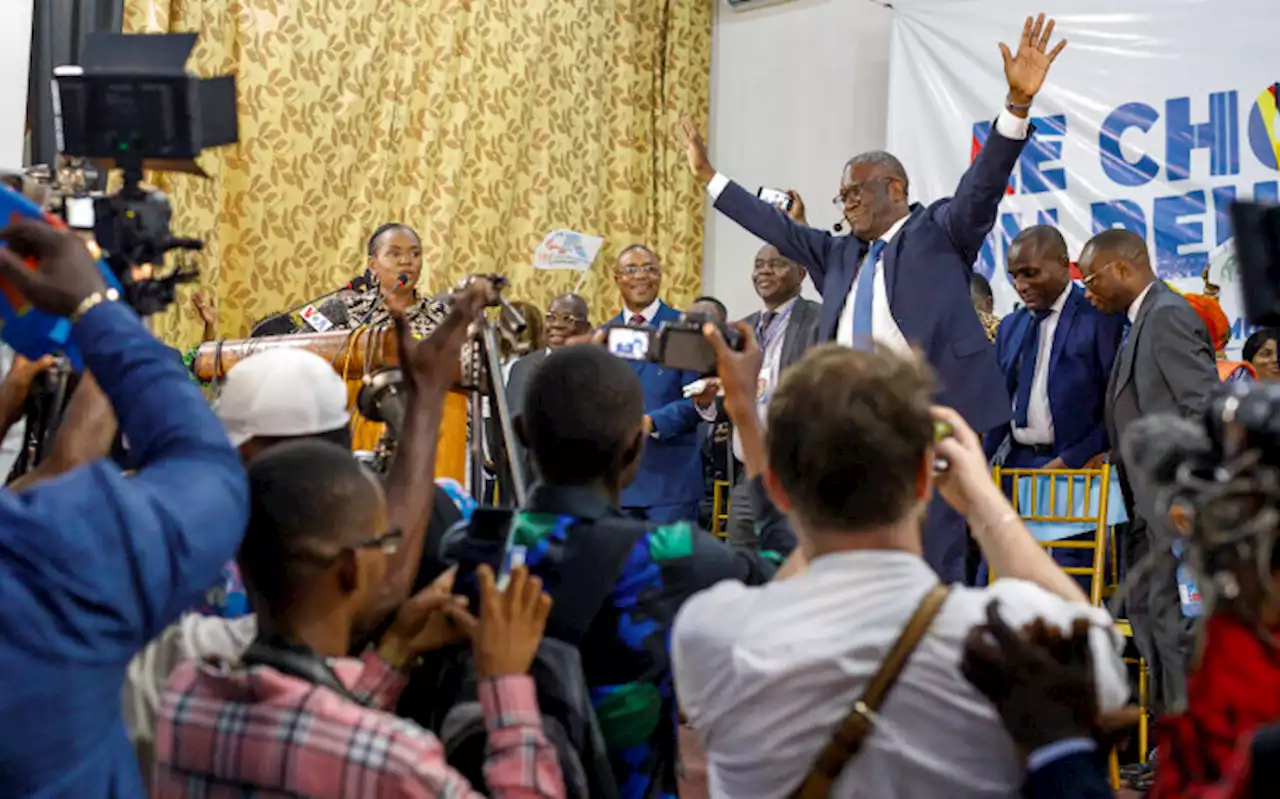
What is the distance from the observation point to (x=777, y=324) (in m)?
5.18

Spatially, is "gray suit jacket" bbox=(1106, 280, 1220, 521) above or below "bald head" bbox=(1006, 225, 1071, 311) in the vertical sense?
below

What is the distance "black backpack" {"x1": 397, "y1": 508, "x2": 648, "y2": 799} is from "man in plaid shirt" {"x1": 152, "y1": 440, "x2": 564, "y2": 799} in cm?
5

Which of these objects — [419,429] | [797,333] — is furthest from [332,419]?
[797,333]

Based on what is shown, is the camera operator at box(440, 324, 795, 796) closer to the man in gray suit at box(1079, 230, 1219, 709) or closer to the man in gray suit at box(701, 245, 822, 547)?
the man in gray suit at box(1079, 230, 1219, 709)

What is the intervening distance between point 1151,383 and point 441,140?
3.83 meters

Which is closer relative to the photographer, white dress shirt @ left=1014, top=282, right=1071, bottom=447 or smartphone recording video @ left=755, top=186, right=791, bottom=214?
white dress shirt @ left=1014, top=282, right=1071, bottom=447

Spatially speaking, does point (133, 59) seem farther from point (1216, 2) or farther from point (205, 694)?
point (1216, 2)

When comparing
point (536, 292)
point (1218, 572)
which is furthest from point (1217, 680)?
point (536, 292)

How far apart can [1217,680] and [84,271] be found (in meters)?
0.93

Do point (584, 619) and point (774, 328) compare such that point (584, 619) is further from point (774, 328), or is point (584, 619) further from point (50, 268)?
point (774, 328)

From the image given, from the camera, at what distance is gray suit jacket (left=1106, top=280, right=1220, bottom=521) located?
11.9 feet

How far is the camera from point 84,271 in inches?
45.3

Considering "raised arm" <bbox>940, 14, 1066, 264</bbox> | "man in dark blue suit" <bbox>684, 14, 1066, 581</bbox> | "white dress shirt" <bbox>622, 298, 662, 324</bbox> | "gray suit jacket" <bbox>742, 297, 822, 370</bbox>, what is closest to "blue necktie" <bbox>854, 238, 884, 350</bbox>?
"man in dark blue suit" <bbox>684, 14, 1066, 581</bbox>

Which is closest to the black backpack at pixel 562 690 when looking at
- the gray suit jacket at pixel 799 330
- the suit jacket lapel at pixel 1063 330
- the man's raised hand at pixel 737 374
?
the man's raised hand at pixel 737 374
